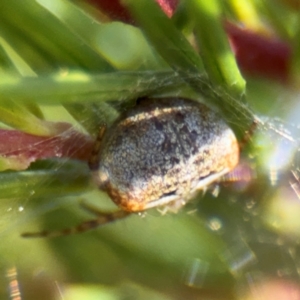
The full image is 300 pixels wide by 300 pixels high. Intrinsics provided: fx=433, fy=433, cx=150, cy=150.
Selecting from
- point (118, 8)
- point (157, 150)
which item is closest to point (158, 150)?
point (157, 150)

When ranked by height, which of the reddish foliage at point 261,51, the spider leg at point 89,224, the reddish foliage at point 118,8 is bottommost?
the spider leg at point 89,224

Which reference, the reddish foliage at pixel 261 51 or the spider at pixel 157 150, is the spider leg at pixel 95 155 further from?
the reddish foliage at pixel 261 51

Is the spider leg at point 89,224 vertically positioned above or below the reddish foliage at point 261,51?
below

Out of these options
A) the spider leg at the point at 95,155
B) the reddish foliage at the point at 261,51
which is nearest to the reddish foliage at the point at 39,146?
the spider leg at the point at 95,155

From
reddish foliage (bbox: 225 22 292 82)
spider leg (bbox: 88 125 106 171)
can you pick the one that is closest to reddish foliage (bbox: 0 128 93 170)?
spider leg (bbox: 88 125 106 171)

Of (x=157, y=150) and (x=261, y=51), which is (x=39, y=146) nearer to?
(x=157, y=150)
